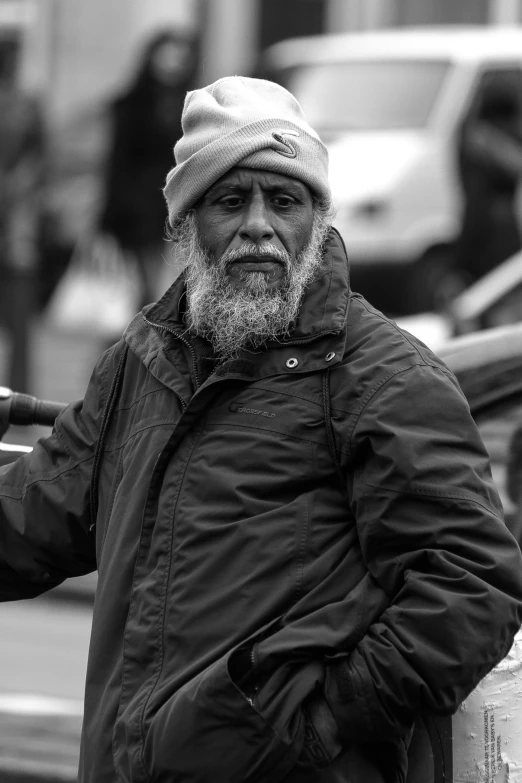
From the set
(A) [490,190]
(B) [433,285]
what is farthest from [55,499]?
(B) [433,285]

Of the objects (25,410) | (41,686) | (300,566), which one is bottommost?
(41,686)

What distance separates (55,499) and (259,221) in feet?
2.10

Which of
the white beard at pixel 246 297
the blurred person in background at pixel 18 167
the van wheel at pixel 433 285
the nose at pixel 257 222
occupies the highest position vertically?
the nose at pixel 257 222

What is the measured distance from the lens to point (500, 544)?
2441 millimetres

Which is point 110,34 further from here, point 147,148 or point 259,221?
point 259,221

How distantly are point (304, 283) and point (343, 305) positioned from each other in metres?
0.11

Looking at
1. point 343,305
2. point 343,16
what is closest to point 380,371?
point 343,305

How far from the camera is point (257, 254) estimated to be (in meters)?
2.76

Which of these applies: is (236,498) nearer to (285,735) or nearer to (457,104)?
(285,735)

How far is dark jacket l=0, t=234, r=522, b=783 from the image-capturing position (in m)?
2.41

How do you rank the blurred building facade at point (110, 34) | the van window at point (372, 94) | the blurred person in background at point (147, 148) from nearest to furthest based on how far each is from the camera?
the blurred person in background at point (147, 148) < the van window at point (372, 94) < the blurred building facade at point (110, 34)

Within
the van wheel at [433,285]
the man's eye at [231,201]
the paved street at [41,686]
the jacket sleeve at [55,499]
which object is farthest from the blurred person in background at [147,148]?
the man's eye at [231,201]

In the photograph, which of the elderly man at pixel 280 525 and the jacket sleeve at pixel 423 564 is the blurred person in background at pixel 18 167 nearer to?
the elderly man at pixel 280 525

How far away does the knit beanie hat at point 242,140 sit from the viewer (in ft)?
8.95
